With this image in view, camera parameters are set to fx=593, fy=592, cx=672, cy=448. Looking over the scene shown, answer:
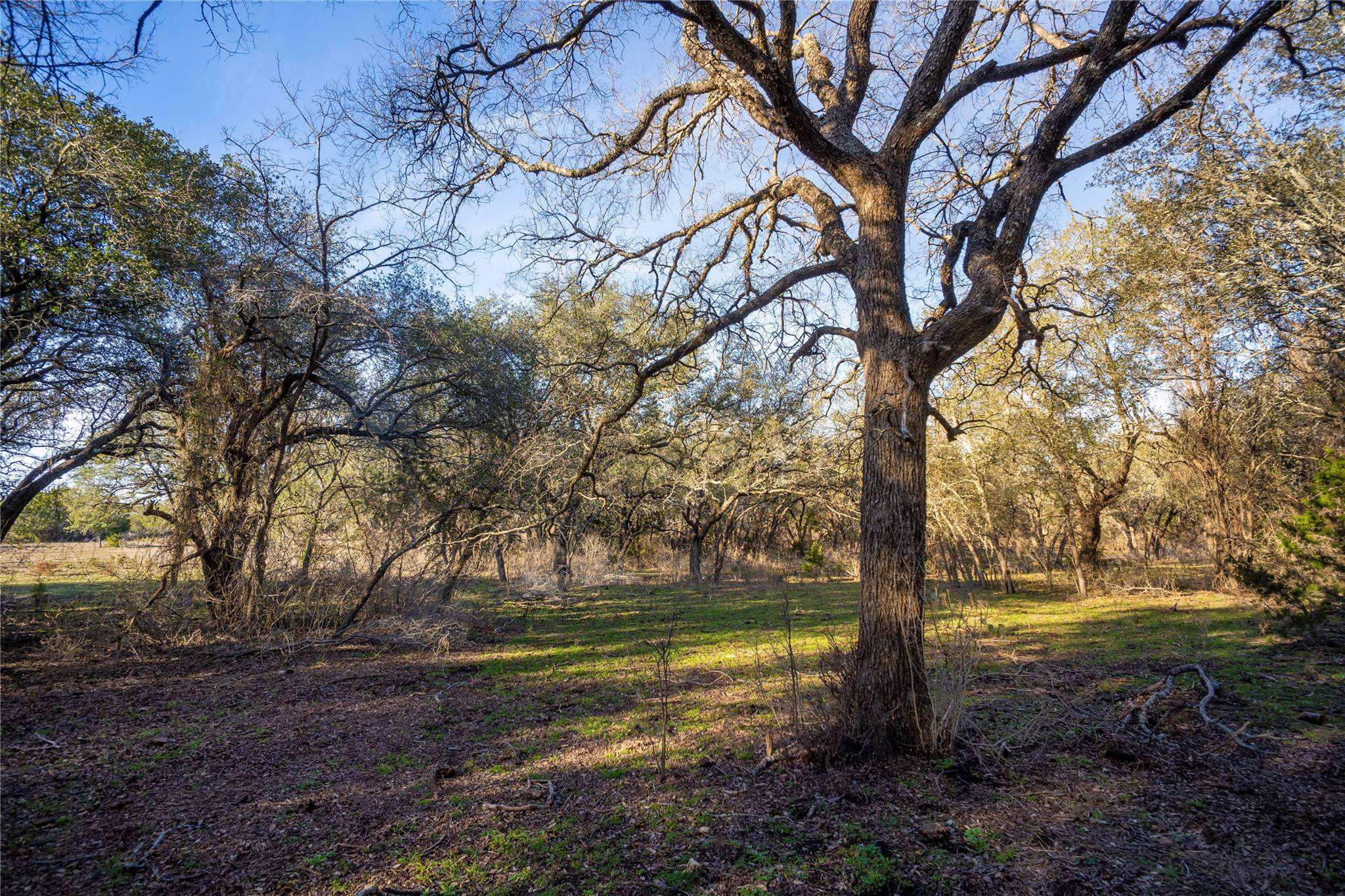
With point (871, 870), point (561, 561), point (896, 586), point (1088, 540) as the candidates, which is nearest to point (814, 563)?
point (1088, 540)

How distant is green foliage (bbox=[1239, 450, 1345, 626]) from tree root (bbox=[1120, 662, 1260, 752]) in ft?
8.22

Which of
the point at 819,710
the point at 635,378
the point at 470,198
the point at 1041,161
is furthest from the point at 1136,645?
the point at 470,198

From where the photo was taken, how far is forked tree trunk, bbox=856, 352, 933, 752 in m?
4.01

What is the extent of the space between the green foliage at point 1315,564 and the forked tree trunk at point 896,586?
220 inches

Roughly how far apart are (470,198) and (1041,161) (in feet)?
15.9

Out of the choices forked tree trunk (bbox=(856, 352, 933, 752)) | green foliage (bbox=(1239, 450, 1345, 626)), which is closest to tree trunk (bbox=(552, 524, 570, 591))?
forked tree trunk (bbox=(856, 352, 933, 752))

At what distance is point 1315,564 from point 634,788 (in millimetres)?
7853

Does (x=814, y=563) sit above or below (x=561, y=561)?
below

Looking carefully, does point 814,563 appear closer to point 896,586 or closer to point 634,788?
point 896,586

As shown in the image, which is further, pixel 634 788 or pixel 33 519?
pixel 33 519

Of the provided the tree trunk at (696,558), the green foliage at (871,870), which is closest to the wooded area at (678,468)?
the green foliage at (871,870)

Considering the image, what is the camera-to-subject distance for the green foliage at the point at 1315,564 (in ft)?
20.8

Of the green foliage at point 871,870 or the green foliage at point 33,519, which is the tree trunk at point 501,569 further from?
the green foliage at point 871,870

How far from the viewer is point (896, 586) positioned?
4027 millimetres
